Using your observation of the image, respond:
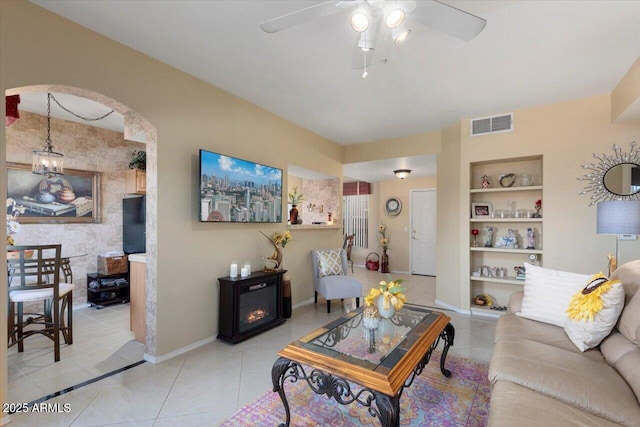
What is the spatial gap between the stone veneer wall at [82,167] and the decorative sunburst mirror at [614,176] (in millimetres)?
6356

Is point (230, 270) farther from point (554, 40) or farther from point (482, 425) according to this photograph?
point (554, 40)

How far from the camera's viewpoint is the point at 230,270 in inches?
126

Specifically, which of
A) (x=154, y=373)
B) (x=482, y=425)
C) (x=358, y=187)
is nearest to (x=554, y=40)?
(x=482, y=425)

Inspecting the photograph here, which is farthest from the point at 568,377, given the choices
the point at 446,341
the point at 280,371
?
the point at 280,371

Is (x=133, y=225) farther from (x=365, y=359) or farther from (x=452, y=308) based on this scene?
(x=452, y=308)

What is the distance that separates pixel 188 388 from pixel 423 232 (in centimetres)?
606

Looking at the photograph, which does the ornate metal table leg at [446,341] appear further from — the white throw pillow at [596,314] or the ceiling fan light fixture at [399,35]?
the ceiling fan light fixture at [399,35]

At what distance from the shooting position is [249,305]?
10.5 ft

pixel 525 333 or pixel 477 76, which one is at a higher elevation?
pixel 477 76

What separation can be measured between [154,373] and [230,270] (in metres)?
1.12

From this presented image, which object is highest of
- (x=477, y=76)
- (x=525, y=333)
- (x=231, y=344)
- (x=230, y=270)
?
(x=477, y=76)

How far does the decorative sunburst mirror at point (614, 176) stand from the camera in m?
3.12

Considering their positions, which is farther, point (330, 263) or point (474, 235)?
point (330, 263)

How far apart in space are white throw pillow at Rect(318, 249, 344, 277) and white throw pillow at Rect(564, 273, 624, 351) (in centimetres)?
281
